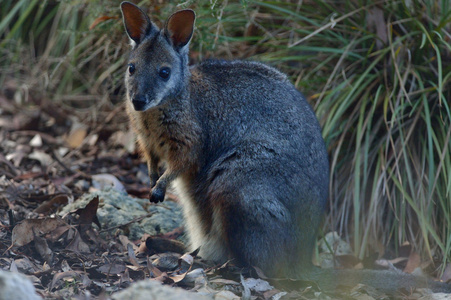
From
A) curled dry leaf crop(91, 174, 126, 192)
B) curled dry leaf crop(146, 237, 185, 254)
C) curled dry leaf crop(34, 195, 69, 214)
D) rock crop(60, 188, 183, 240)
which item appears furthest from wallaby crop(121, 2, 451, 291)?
curled dry leaf crop(91, 174, 126, 192)

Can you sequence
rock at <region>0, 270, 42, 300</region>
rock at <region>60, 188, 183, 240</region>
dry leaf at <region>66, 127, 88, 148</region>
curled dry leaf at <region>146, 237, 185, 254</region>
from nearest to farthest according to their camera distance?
rock at <region>0, 270, 42, 300</region> < curled dry leaf at <region>146, 237, 185, 254</region> < rock at <region>60, 188, 183, 240</region> < dry leaf at <region>66, 127, 88, 148</region>

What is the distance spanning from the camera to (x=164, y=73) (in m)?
4.11

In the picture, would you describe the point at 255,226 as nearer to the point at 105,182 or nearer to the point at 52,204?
the point at 52,204

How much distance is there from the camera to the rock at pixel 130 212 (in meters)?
4.67

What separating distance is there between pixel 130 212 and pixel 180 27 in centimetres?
162

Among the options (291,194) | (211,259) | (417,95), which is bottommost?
(211,259)

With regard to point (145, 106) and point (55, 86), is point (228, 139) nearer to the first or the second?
point (145, 106)

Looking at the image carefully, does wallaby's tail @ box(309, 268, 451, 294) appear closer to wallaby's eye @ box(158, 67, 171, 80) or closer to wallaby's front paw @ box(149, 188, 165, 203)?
wallaby's front paw @ box(149, 188, 165, 203)

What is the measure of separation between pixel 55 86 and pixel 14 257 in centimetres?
442

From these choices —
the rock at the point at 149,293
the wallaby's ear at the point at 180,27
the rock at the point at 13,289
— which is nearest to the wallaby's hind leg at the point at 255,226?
the wallaby's ear at the point at 180,27

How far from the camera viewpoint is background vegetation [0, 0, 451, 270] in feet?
16.5

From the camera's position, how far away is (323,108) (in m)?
5.36

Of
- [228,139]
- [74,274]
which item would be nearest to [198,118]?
[228,139]

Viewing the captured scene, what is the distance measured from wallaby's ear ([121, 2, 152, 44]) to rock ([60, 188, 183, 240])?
4.43 feet
